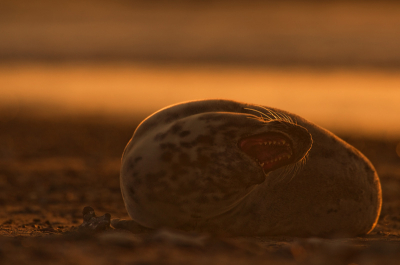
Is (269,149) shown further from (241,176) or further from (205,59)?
(205,59)

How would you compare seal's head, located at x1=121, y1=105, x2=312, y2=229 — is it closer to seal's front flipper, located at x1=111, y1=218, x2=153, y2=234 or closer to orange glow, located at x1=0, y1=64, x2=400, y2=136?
seal's front flipper, located at x1=111, y1=218, x2=153, y2=234

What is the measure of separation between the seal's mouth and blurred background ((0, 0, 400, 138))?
20.8ft

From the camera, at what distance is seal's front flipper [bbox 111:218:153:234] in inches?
168

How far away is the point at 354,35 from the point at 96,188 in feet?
60.7

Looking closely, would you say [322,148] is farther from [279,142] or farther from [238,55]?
[238,55]

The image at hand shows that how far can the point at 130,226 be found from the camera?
434 centimetres

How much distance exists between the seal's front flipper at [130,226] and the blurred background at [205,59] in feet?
21.5

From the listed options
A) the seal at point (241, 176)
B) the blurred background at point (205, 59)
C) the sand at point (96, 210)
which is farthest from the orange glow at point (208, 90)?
the seal at point (241, 176)

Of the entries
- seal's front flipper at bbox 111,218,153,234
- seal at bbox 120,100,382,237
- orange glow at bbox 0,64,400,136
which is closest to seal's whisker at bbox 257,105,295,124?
seal at bbox 120,100,382,237

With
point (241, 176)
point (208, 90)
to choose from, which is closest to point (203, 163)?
point (241, 176)

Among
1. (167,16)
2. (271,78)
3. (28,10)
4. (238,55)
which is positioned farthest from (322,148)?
(28,10)

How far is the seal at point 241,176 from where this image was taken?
3958 millimetres

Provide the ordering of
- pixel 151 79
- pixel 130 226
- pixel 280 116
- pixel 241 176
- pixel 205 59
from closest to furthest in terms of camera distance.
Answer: pixel 241 176, pixel 130 226, pixel 280 116, pixel 151 79, pixel 205 59

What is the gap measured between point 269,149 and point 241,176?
320mm
